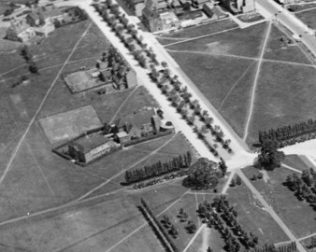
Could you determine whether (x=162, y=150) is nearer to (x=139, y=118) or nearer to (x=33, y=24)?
(x=139, y=118)

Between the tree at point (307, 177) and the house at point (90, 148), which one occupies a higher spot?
the house at point (90, 148)

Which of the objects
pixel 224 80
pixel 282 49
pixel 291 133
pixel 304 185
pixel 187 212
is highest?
pixel 282 49

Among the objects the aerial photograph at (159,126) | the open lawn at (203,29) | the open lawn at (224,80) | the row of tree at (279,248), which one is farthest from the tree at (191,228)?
the open lawn at (203,29)

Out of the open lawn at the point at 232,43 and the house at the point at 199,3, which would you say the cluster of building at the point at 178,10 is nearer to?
the house at the point at 199,3

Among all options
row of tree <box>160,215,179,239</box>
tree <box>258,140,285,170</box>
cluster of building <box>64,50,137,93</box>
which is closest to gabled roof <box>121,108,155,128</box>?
cluster of building <box>64,50,137,93</box>

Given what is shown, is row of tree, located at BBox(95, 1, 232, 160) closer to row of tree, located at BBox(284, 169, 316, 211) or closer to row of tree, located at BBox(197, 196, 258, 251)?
row of tree, located at BBox(284, 169, 316, 211)

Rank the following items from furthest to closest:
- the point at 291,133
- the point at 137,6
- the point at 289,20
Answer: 1. the point at 137,6
2. the point at 289,20
3. the point at 291,133

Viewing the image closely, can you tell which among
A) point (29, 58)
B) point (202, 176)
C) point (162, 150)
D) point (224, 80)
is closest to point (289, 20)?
point (224, 80)
